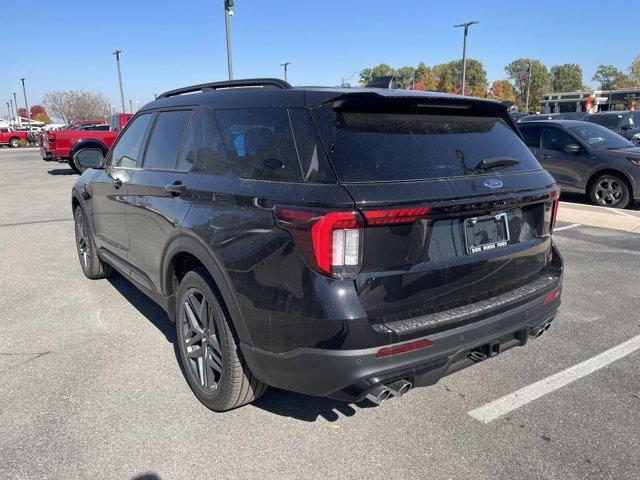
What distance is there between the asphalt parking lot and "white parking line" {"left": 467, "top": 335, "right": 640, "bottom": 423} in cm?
1

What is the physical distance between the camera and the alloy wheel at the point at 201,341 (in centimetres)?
298

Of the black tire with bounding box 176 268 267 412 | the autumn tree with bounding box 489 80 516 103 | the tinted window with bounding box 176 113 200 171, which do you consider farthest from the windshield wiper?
the autumn tree with bounding box 489 80 516 103

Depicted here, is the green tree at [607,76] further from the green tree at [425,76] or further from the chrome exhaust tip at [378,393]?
the chrome exhaust tip at [378,393]

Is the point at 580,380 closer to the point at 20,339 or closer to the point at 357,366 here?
the point at 357,366

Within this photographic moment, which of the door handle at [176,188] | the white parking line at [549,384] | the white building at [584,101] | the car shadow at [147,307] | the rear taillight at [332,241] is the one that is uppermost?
the white building at [584,101]

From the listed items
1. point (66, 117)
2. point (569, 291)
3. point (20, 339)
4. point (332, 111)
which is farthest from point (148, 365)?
point (66, 117)

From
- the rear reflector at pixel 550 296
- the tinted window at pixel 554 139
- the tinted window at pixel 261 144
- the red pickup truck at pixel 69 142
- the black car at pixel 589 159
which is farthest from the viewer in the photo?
the red pickup truck at pixel 69 142

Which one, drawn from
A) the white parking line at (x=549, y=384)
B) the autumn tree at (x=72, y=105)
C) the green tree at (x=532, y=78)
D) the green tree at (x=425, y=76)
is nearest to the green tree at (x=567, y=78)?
the green tree at (x=532, y=78)

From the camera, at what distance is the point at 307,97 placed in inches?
99.6

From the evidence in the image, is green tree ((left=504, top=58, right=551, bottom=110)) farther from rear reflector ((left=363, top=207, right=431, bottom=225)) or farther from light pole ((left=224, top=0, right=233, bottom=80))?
rear reflector ((left=363, top=207, right=431, bottom=225))

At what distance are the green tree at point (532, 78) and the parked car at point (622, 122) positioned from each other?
105 meters

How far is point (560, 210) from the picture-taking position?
30.4 ft

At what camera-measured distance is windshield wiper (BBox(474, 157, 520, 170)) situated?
9.00 feet

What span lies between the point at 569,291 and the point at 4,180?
16925 mm
